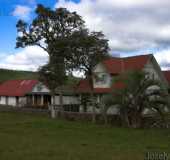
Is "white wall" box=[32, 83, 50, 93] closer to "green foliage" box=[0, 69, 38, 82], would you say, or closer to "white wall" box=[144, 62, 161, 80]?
"white wall" box=[144, 62, 161, 80]

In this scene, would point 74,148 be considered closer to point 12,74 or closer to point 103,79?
point 103,79

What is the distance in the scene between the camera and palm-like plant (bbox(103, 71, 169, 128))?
26.3 m

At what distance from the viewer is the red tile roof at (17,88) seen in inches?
2119

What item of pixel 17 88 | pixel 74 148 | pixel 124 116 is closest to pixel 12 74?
pixel 17 88

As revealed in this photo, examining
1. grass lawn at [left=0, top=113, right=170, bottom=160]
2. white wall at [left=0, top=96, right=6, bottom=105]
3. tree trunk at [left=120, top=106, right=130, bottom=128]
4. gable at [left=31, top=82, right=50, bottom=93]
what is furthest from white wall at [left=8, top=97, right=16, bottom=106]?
grass lawn at [left=0, top=113, right=170, bottom=160]

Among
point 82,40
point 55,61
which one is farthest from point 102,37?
point 55,61

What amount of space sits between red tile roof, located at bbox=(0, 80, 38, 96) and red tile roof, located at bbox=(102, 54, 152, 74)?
17423mm

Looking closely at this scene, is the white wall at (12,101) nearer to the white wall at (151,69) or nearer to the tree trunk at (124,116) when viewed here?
the white wall at (151,69)

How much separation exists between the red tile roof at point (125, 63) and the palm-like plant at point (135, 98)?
35.7 ft

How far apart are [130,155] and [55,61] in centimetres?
2320

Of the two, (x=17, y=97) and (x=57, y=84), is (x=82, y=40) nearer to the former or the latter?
(x=57, y=84)

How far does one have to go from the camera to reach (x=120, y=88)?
27047 millimetres

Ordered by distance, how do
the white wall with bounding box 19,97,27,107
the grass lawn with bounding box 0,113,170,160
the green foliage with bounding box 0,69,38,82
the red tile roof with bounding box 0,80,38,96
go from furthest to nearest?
the green foliage with bounding box 0,69,38,82 → the red tile roof with bounding box 0,80,38,96 → the white wall with bounding box 19,97,27,107 → the grass lawn with bounding box 0,113,170,160

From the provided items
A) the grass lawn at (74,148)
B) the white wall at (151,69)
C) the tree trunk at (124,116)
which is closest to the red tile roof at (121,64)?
the white wall at (151,69)
